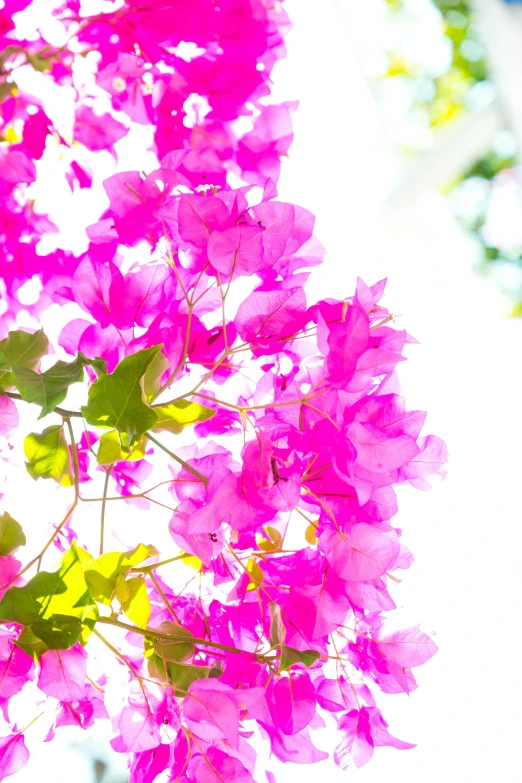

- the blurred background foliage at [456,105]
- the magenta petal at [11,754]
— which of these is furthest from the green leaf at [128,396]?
the blurred background foliage at [456,105]

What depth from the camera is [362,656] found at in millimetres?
482

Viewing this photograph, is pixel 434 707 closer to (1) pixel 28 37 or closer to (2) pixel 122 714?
(2) pixel 122 714

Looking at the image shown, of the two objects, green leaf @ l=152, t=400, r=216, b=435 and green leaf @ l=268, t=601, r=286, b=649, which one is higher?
green leaf @ l=152, t=400, r=216, b=435

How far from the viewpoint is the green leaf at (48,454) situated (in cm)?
44

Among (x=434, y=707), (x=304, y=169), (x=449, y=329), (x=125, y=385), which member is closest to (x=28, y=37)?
(x=125, y=385)

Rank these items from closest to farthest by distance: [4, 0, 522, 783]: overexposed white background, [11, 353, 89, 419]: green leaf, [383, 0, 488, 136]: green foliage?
[11, 353, 89, 419]: green leaf
[4, 0, 522, 783]: overexposed white background
[383, 0, 488, 136]: green foliage

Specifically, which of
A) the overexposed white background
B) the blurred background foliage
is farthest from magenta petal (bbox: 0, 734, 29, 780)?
the blurred background foliage

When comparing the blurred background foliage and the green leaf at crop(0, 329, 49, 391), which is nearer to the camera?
the green leaf at crop(0, 329, 49, 391)

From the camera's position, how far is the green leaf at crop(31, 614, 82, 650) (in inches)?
15.0

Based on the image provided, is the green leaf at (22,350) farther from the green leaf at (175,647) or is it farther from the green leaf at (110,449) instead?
the green leaf at (175,647)

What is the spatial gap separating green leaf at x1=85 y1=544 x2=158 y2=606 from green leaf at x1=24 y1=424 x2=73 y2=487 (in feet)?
0.18

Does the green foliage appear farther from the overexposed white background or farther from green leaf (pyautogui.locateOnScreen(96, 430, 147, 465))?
green leaf (pyautogui.locateOnScreen(96, 430, 147, 465))

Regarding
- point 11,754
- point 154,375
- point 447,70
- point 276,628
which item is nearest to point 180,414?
point 154,375

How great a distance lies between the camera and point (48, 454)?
448 mm
